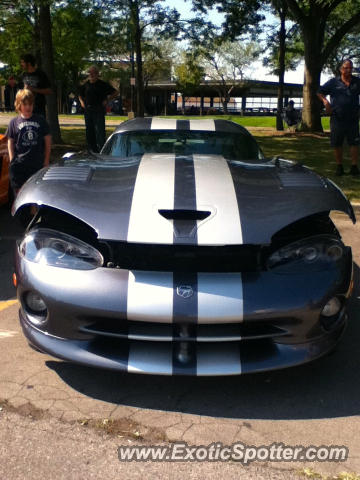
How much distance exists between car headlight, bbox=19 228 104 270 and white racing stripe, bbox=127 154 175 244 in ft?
0.84

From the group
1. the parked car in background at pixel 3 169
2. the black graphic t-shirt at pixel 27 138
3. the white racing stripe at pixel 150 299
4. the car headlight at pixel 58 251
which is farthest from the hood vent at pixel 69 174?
the parked car in background at pixel 3 169

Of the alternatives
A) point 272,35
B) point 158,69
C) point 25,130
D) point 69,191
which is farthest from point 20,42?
point 158,69

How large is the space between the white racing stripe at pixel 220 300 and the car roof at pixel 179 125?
2435 mm

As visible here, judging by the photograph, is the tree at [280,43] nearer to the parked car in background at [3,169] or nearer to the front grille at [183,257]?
the parked car in background at [3,169]

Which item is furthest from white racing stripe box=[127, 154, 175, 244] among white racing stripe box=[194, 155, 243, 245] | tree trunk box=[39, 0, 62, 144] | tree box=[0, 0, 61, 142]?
tree trunk box=[39, 0, 62, 144]

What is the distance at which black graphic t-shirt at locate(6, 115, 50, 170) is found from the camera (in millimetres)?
5055

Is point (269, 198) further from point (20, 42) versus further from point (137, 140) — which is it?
point (20, 42)

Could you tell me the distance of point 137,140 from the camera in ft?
14.4

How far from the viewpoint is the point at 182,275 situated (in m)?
2.46

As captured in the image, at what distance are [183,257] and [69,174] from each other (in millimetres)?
1074

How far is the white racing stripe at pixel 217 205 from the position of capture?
2.55m

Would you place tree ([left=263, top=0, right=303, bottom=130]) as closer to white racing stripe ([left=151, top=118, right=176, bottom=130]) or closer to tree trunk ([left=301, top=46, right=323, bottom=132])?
tree trunk ([left=301, top=46, right=323, bottom=132])

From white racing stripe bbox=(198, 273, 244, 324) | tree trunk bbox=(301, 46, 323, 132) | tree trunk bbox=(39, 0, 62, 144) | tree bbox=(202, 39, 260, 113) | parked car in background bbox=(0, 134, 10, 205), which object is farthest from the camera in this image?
tree bbox=(202, 39, 260, 113)

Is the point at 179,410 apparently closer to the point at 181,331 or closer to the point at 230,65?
the point at 181,331
